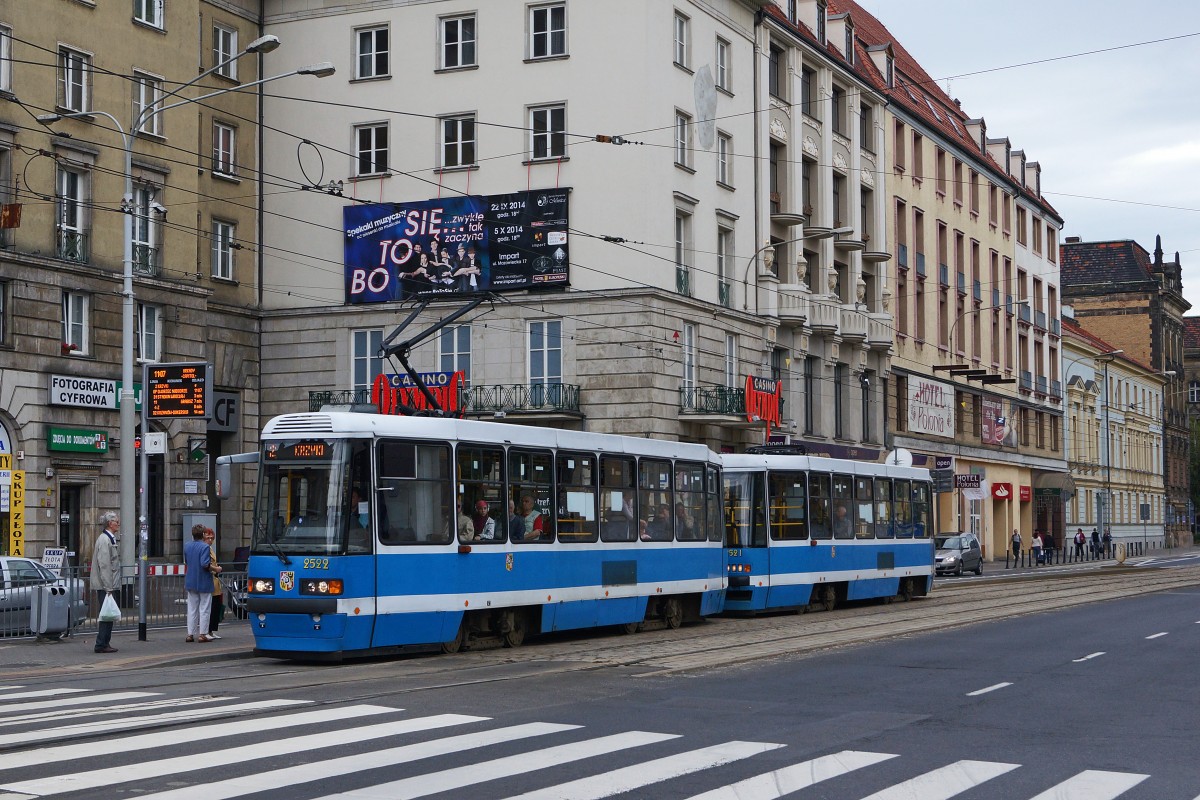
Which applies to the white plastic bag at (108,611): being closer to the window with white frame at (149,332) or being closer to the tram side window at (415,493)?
the tram side window at (415,493)

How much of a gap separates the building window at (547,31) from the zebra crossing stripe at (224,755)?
31961 mm

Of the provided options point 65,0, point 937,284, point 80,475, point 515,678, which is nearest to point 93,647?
point 515,678

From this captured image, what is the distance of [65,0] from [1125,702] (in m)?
29.6

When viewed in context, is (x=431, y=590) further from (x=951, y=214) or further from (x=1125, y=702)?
(x=951, y=214)

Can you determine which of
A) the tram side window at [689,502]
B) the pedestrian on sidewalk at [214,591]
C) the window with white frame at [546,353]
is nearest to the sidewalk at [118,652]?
the pedestrian on sidewalk at [214,591]

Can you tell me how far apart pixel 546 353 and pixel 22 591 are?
71.2ft

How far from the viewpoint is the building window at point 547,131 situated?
4303 cm

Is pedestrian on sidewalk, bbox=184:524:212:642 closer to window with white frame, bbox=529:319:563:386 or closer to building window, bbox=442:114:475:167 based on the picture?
window with white frame, bbox=529:319:563:386

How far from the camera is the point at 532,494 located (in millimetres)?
21891

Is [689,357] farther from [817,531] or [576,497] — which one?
[576,497]

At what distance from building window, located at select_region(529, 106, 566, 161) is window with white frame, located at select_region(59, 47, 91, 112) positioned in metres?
11.8

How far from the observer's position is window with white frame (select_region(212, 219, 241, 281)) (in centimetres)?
4375

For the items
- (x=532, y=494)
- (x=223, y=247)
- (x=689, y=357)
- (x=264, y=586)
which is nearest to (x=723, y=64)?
(x=689, y=357)

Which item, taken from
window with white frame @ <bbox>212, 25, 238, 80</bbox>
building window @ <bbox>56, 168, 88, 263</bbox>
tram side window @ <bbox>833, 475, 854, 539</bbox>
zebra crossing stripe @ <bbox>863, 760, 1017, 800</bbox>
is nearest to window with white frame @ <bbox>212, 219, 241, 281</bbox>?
window with white frame @ <bbox>212, 25, 238, 80</bbox>
